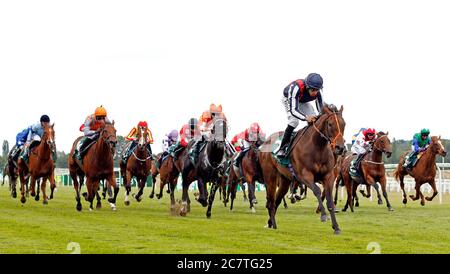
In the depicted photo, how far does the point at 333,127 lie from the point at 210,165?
5.49 m

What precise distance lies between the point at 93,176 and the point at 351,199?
7106mm

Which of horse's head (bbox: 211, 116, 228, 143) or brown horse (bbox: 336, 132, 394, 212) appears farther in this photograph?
brown horse (bbox: 336, 132, 394, 212)

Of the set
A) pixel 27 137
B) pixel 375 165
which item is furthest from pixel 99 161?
pixel 375 165

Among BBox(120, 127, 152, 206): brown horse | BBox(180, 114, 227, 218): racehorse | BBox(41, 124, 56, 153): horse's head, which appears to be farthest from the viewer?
BBox(120, 127, 152, 206): brown horse

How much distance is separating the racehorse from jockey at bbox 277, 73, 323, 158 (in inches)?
122

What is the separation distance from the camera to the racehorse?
688 inches

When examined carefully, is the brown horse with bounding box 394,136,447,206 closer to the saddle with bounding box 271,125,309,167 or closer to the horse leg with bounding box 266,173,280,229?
the horse leg with bounding box 266,173,280,229

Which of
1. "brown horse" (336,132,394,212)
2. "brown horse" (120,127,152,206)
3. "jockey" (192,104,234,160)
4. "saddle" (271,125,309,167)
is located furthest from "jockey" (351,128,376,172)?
"saddle" (271,125,309,167)

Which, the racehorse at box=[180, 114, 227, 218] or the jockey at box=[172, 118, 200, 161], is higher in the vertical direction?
the jockey at box=[172, 118, 200, 161]

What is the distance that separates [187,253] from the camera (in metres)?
10.1

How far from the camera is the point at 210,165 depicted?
719 inches

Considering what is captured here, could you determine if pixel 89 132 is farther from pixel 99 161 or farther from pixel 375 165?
pixel 375 165

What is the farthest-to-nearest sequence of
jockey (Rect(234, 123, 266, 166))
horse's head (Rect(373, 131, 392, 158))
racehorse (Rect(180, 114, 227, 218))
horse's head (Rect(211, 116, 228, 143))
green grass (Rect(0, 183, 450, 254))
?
horse's head (Rect(373, 131, 392, 158)), jockey (Rect(234, 123, 266, 166)), racehorse (Rect(180, 114, 227, 218)), horse's head (Rect(211, 116, 228, 143)), green grass (Rect(0, 183, 450, 254))
